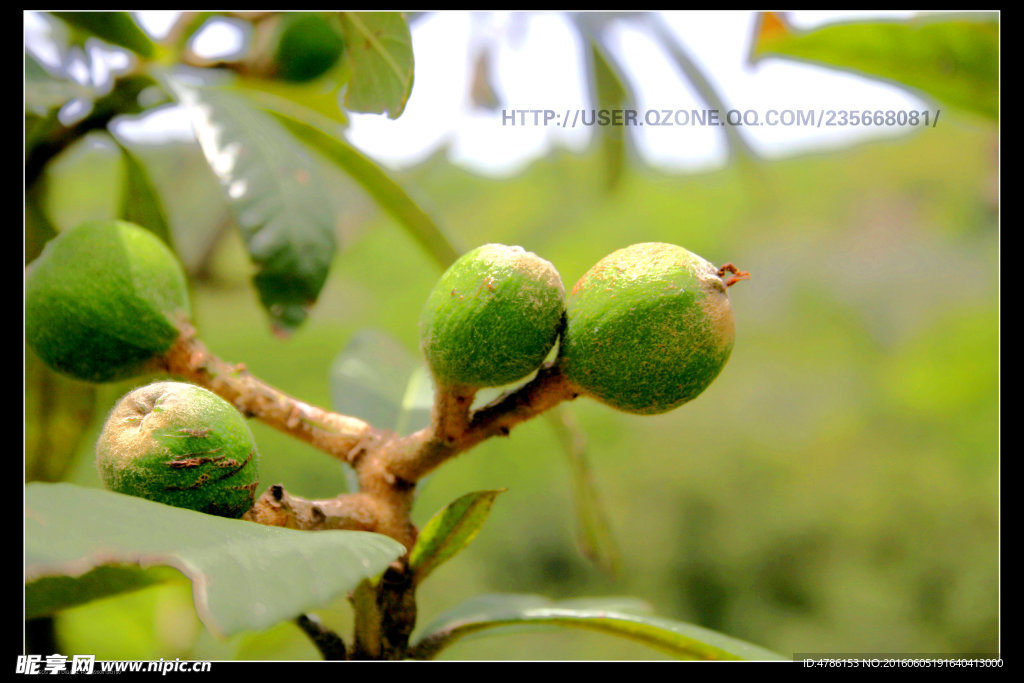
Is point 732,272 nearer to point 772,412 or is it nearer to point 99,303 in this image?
point 99,303

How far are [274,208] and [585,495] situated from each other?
2.65ft

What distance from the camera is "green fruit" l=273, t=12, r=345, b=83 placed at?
179cm

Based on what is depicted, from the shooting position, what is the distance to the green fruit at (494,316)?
31.4 inches

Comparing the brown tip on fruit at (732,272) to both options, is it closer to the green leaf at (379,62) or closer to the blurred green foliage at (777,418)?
the green leaf at (379,62)

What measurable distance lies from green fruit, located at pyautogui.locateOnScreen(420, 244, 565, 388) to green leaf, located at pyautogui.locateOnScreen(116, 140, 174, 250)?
88cm

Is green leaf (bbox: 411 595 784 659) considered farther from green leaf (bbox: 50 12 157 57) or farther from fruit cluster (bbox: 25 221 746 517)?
green leaf (bbox: 50 12 157 57)

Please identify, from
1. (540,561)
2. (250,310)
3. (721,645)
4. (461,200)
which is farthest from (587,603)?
(461,200)

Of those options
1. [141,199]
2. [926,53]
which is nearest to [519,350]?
[141,199]

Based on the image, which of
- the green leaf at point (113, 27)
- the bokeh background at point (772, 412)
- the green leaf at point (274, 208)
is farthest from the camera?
the bokeh background at point (772, 412)

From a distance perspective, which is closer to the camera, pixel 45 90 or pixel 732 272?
pixel 732 272

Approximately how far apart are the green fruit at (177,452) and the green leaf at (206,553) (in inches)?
3.5

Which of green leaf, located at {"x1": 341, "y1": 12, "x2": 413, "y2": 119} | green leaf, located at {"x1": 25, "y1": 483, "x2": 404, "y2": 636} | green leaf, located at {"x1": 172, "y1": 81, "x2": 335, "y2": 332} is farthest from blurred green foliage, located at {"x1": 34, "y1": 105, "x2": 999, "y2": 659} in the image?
green leaf, located at {"x1": 25, "y1": 483, "x2": 404, "y2": 636}

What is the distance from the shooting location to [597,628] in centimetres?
105

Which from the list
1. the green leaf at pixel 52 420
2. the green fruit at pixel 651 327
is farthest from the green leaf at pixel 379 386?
the green fruit at pixel 651 327
